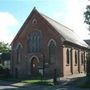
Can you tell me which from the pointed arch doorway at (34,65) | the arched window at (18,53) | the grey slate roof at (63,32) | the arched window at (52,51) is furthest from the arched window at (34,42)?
the grey slate roof at (63,32)

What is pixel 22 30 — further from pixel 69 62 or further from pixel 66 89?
pixel 66 89

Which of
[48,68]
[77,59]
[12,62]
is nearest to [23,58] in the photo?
[12,62]

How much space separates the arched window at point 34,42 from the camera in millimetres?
43750

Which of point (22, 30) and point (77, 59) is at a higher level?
point (22, 30)

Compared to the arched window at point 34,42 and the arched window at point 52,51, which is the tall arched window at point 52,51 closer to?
the arched window at point 52,51

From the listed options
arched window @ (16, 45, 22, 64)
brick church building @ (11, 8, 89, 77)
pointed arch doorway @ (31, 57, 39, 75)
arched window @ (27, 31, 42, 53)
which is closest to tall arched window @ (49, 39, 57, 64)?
brick church building @ (11, 8, 89, 77)

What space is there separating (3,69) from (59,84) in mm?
15970

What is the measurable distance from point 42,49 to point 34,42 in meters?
2.07

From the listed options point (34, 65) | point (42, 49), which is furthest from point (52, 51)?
point (34, 65)

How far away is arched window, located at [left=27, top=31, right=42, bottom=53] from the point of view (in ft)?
144

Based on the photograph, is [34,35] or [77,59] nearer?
[34,35]

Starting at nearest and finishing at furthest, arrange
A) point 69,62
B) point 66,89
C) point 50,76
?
point 66,89 < point 50,76 < point 69,62

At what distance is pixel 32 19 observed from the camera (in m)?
44.8

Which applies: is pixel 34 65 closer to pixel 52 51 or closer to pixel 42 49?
pixel 42 49
